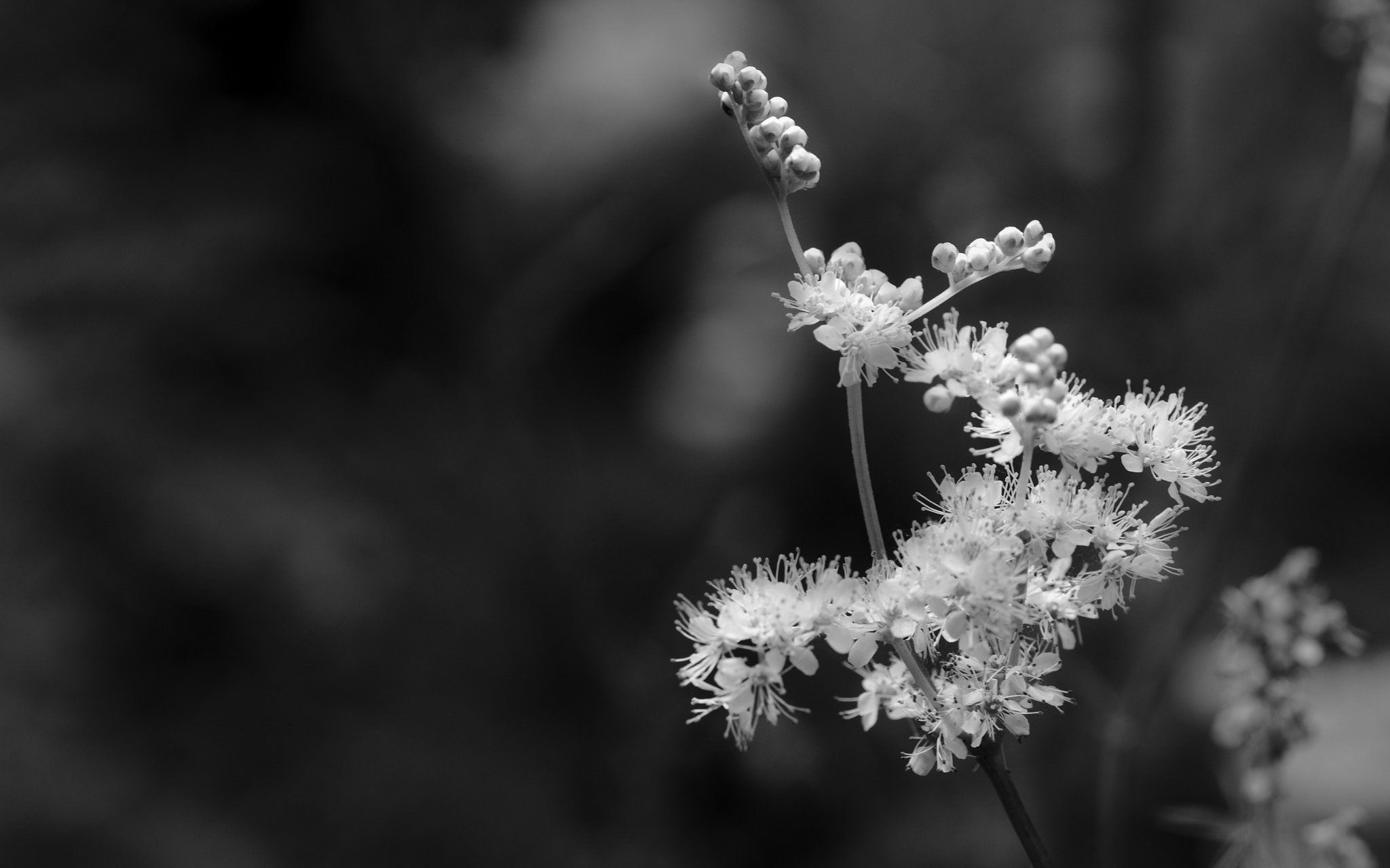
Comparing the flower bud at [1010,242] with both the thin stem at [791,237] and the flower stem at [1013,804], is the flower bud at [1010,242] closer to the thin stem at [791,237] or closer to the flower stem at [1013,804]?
the thin stem at [791,237]

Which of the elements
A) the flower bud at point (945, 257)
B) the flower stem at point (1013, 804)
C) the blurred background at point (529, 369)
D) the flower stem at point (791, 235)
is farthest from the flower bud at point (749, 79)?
the blurred background at point (529, 369)

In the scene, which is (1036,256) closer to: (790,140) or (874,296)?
(874,296)

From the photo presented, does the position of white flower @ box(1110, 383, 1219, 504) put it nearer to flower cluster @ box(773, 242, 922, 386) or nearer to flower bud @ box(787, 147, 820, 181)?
flower cluster @ box(773, 242, 922, 386)

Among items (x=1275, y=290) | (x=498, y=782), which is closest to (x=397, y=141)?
(x=498, y=782)

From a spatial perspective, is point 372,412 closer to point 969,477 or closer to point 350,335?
point 350,335

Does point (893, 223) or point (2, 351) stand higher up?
point (893, 223)

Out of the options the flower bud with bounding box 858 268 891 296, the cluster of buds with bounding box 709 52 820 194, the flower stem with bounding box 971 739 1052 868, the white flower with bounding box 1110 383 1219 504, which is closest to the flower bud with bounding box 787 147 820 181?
the cluster of buds with bounding box 709 52 820 194

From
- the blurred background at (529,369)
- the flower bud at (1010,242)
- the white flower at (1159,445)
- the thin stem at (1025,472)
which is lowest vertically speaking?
the thin stem at (1025,472)
